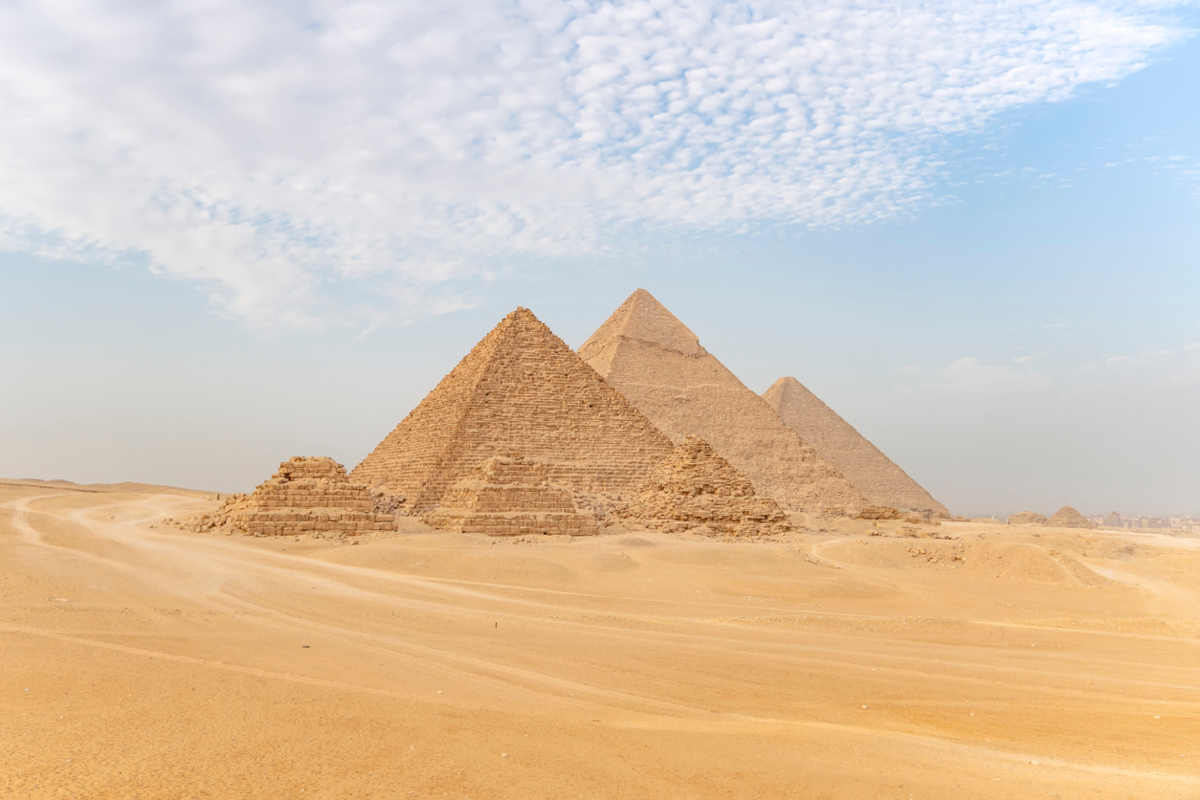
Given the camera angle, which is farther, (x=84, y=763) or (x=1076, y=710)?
(x=1076, y=710)

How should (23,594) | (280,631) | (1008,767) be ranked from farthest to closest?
(23,594) → (280,631) → (1008,767)

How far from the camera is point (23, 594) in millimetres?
9617

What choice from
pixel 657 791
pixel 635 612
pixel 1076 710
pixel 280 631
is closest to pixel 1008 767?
pixel 657 791

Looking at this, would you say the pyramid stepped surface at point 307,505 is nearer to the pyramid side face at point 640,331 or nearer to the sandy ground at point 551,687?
the sandy ground at point 551,687

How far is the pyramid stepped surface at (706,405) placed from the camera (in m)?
54.1

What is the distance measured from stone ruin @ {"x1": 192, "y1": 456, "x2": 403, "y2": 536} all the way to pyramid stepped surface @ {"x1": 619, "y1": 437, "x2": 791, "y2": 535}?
982cm

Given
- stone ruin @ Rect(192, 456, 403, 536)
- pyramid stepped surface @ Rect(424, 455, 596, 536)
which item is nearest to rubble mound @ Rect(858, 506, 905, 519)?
pyramid stepped surface @ Rect(424, 455, 596, 536)

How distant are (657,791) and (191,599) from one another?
27.4 ft

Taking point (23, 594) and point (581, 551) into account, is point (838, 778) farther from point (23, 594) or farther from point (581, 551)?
point (581, 551)

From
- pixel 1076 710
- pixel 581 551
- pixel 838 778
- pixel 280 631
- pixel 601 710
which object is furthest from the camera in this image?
pixel 581 551

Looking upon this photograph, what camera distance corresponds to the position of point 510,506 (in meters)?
25.2

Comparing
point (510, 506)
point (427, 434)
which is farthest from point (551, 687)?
point (427, 434)

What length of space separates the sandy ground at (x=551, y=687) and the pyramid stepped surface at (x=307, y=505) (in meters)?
5.09

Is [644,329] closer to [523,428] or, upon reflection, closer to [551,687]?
[523,428]
